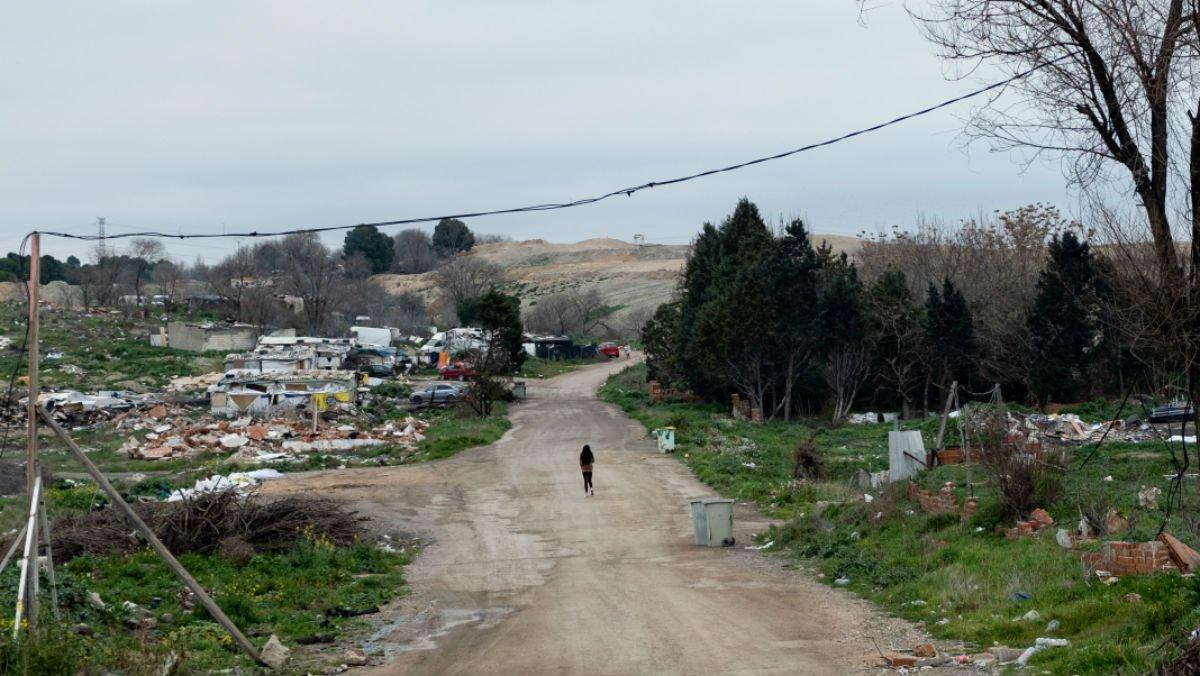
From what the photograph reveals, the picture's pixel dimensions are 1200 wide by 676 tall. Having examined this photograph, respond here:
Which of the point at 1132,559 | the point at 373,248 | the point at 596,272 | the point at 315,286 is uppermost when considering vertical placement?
the point at 373,248

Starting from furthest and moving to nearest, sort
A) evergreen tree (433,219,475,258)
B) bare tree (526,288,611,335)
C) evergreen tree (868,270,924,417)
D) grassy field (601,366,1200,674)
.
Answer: evergreen tree (433,219,475,258), bare tree (526,288,611,335), evergreen tree (868,270,924,417), grassy field (601,366,1200,674)

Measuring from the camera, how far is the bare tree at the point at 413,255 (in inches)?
6560

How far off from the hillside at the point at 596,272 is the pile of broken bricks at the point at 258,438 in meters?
72.7

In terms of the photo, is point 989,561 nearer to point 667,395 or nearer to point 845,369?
point 845,369

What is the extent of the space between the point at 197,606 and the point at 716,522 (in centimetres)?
897

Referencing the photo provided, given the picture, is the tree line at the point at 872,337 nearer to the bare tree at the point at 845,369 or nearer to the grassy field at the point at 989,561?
the bare tree at the point at 845,369

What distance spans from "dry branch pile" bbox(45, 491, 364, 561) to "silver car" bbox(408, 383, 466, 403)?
32323mm

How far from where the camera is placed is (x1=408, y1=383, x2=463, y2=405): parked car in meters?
52.9

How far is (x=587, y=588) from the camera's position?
16250mm

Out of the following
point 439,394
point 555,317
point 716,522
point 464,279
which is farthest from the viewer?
point 464,279

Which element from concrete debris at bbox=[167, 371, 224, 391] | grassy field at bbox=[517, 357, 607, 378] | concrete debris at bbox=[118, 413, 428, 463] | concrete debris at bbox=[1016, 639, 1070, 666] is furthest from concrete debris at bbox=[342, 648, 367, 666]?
grassy field at bbox=[517, 357, 607, 378]

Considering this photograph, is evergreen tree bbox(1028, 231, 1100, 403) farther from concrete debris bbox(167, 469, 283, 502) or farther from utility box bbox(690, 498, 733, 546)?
concrete debris bbox(167, 469, 283, 502)

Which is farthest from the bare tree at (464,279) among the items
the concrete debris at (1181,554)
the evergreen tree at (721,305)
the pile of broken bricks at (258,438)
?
the concrete debris at (1181,554)

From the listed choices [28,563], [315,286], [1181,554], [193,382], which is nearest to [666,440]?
[1181,554]
